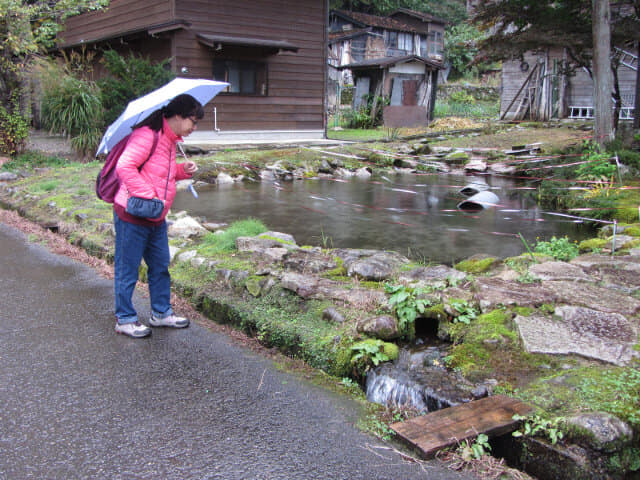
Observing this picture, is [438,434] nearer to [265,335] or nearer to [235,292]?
[265,335]

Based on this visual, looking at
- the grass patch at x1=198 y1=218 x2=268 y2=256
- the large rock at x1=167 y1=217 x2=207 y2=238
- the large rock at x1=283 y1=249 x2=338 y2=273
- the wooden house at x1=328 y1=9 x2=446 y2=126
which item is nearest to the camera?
the large rock at x1=283 y1=249 x2=338 y2=273

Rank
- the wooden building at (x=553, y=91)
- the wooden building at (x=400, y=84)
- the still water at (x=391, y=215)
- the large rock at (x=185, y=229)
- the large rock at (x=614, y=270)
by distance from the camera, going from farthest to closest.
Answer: the wooden building at (x=400, y=84) < the wooden building at (x=553, y=91) < the still water at (x=391, y=215) < the large rock at (x=185, y=229) < the large rock at (x=614, y=270)

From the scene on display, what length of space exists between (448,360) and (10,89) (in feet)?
46.4

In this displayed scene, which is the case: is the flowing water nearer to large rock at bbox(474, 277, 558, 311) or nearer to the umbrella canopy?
large rock at bbox(474, 277, 558, 311)

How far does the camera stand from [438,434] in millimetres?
2768

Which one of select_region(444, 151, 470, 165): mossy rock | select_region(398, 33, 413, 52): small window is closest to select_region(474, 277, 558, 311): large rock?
select_region(444, 151, 470, 165): mossy rock

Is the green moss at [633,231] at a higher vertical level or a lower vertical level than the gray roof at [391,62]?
lower

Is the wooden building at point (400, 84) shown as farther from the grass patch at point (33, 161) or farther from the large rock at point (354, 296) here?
the large rock at point (354, 296)

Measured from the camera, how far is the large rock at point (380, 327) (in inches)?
149

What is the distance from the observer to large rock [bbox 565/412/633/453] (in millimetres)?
2553

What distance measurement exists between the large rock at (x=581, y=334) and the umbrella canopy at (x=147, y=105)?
9.29 ft

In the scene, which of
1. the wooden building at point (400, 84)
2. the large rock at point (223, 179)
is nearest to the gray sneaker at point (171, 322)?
the large rock at point (223, 179)

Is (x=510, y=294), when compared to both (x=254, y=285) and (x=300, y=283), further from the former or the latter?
(x=254, y=285)

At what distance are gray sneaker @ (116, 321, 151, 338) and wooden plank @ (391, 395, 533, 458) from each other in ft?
7.11
